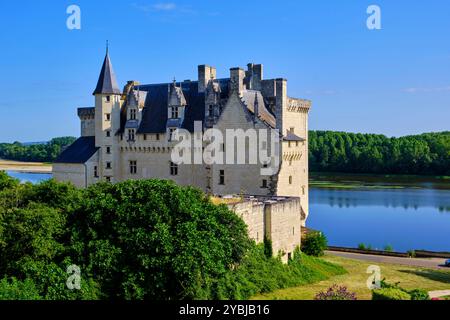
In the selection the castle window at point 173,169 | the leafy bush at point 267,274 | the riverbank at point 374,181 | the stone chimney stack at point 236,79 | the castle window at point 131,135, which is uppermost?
the stone chimney stack at point 236,79

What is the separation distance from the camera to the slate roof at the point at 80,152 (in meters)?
45.4

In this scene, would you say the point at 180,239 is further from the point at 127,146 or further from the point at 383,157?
the point at 383,157

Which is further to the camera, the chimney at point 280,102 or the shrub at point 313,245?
the chimney at point 280,102

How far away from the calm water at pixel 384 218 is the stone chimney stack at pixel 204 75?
17.6m

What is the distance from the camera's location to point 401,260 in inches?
1539

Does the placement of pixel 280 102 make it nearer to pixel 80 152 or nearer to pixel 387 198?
pixel 80 152

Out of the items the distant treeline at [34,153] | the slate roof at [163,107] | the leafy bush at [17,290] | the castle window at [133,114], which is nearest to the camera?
the leafy bush at [17,290]

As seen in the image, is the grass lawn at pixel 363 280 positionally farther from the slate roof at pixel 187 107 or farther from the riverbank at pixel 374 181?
the riverbank at pixel 374 181

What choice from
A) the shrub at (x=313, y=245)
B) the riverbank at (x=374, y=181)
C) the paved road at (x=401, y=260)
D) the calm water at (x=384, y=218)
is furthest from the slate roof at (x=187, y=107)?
the riverbank at (x=374, y=181)

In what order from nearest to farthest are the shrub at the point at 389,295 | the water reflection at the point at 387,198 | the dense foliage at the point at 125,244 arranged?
the shrub at the point at 389,295, the dense foliage at the point at 125,244, the water reflection at the point at 387,198

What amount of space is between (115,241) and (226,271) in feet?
16.5

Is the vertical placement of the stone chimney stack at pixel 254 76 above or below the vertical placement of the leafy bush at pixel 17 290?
above

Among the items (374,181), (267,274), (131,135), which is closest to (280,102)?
(131,135)

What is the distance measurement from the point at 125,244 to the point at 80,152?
25.7 metres
